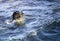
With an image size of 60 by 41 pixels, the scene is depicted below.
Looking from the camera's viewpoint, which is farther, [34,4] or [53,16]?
[34,4]

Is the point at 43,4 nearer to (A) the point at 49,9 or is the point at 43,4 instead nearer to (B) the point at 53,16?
(A) the point at 49,9

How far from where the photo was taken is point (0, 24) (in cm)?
1012

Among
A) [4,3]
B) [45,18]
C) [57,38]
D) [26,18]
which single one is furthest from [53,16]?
[4,3]

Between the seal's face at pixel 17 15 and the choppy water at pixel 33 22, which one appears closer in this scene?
the choppy water at pixel 33 22

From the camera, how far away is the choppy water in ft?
29.7

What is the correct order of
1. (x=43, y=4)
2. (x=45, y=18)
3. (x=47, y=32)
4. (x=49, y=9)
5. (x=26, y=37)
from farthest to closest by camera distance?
(x=43, y=4) → (x=49, y=9) → (x=45, y=18) → (x=47, y=32) → (x=26, y=37)

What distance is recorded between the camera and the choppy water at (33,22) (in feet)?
29.7

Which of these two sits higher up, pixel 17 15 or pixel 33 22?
pixel 17 15

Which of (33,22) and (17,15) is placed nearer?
(17,15)

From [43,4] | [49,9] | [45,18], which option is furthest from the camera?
[43,4]

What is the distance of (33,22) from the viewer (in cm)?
1024

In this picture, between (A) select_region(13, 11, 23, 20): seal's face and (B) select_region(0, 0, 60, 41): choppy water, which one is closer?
(B) select_region(0, 0, 60, 41): choppy water

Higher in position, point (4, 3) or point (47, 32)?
point (4, 3)

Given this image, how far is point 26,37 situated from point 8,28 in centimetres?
108
